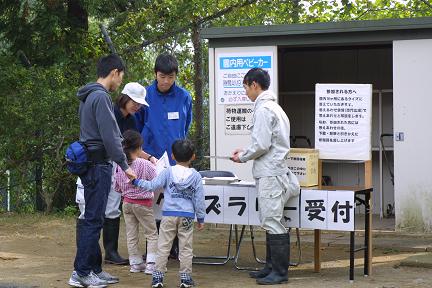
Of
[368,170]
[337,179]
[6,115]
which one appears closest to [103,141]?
[368,170]

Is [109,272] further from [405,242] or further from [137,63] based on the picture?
[137,63]

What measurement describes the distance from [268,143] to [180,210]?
982 mm

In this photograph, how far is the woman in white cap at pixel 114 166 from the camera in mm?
8148

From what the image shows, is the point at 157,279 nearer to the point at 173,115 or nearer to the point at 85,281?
the point at 85,281

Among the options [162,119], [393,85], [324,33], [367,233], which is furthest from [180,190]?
[393,85]

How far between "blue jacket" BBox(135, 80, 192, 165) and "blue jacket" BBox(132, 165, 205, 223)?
111 centimetres

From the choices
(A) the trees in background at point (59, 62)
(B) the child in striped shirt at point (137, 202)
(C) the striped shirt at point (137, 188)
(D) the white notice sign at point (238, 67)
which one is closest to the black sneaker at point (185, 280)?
(B) the child in striped shirt at point (137, 202)

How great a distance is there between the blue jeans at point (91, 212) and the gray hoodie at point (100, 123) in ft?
0.70

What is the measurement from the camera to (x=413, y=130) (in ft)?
37.5

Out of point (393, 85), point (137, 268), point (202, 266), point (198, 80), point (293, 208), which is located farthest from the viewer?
point (198, 80)

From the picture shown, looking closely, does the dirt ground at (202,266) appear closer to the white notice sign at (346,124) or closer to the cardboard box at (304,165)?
the cardboard box at (304,165)

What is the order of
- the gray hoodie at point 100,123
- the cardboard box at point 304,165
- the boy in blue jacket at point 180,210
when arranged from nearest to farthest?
the gray hoodie at point 100,123 → the boy in blue jacket at point 180,210 → the cardboard box at point 304,165

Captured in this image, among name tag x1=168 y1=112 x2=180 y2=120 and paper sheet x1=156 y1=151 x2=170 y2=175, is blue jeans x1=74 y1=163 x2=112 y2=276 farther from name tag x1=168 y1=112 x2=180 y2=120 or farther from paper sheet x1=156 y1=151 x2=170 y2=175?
name tag x1=168 y1=112 x2=180 y2=120

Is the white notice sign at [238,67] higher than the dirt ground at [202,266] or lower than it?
higher
